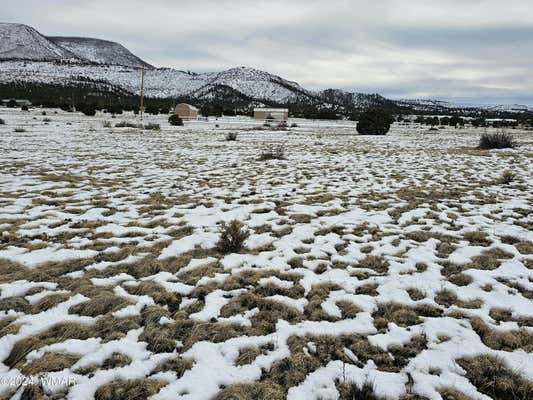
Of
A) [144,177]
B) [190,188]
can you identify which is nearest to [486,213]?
[190,188]

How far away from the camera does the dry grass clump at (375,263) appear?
423 centimetres

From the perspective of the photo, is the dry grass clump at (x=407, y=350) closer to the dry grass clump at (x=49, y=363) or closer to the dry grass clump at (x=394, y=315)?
the dry grass clump at (x=394, y=315)

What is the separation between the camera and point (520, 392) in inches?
92.2

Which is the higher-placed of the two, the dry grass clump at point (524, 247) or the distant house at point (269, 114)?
the distant house at point (269, 114)

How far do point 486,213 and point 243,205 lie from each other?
4.70 m

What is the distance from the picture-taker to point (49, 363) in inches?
98.0

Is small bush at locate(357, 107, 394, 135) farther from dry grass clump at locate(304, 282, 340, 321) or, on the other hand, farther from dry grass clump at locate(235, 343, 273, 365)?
A: dry grass clump at locate(235, 343, 273, 365)

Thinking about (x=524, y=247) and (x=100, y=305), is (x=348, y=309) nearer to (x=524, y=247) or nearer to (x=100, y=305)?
(x=100, y=305)

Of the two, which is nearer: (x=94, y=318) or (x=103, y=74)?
(x=94, y=318)

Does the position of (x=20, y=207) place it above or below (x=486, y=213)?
below

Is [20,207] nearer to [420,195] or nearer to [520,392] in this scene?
[520,392]

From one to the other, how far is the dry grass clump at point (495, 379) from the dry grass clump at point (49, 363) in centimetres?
299

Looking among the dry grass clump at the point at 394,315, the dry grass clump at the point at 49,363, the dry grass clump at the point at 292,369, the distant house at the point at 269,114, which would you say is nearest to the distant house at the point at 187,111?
the distant house at the point at 269,114

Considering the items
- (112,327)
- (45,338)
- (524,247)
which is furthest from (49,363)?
(524,247)
